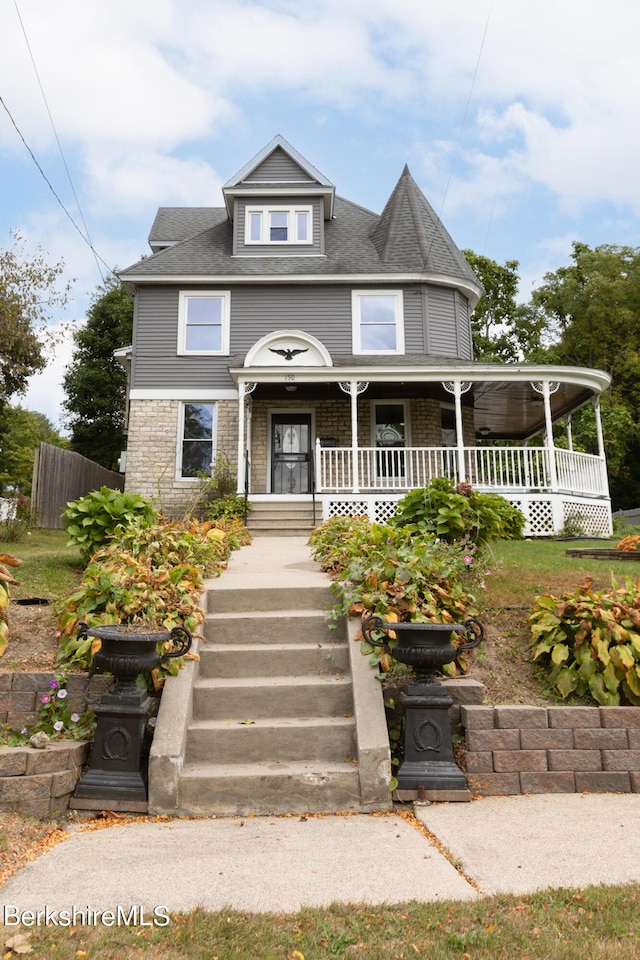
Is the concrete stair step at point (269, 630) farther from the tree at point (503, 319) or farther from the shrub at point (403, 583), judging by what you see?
the tree at point (503, 319)

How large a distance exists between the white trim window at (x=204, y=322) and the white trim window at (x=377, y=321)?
3090 millimetres

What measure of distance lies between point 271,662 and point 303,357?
10256mm

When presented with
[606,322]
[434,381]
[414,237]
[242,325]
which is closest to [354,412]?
[434,381]

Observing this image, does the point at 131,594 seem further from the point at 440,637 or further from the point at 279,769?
the point at 440,637

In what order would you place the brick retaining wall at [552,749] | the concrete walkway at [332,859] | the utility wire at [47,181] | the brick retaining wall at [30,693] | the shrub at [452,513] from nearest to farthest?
the concrete walkway at [332,859] < the brick retaining wall at [552,749] < the brick retaining wall at [30,693] < the shrub at [452,513] < the utility wire at [47,181]

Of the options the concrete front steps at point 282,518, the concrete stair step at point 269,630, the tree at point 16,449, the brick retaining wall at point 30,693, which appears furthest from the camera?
the tree at point 16,449

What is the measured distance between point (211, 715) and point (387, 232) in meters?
15.0

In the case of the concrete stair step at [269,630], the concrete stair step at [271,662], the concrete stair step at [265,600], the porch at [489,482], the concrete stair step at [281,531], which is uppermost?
the porch at [489,482]

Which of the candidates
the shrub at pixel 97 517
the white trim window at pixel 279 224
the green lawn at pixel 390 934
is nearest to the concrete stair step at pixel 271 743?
the green lawn at pixel 390 934

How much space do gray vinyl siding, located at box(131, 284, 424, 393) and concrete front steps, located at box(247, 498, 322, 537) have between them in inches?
141

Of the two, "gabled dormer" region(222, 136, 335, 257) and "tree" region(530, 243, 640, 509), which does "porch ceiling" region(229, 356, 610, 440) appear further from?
"tree" region(530, 243, 640, 509)

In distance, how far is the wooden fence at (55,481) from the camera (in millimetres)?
13492

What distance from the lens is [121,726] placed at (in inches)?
134

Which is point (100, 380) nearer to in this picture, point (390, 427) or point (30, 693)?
point (390, 427)
